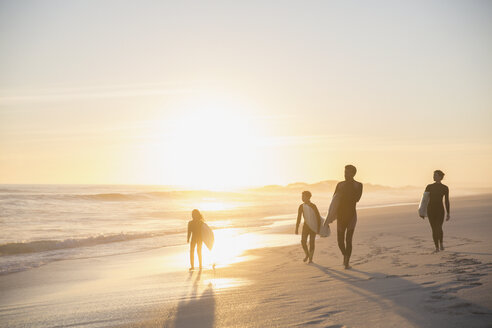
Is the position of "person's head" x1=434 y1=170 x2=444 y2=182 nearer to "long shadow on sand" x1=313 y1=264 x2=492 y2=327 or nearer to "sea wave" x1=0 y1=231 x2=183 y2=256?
"long shadow on sand" x1=313 y1=264 x2=492 y2=327

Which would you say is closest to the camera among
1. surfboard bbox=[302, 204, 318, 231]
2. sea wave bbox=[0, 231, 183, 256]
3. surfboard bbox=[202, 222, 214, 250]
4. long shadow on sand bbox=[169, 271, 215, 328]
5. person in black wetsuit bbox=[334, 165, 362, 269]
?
long shadow on sand bbox=[169, 271, 215, 328]

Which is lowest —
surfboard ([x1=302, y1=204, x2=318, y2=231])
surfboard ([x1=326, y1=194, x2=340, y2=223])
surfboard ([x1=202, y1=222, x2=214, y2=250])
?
surfboard ([x1=202, y1=222, x2=214, y2=250])

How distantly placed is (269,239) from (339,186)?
348 inches

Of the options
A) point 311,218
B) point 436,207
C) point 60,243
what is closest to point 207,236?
point 311,218

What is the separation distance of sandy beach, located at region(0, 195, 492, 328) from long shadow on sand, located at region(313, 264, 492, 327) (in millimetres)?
13

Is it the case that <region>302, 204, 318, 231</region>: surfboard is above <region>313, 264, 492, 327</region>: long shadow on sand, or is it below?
above

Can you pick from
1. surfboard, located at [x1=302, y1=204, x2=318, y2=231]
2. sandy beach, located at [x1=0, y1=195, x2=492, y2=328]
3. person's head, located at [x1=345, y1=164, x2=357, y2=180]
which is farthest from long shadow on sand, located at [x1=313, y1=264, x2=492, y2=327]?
surfboard, located at [x1=302, y1=204, x2=318, y2=231]

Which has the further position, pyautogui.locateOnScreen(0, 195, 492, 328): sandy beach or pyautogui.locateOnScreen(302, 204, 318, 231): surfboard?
pyautogui.locateOnScreen(302, 204, 318, 231): surfboard

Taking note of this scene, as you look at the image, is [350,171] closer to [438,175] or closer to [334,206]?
[334,206]

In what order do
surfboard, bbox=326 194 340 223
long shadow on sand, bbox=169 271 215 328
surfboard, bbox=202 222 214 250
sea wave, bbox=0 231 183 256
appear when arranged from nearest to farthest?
long shadow on sand, bbox=169 271 215 328, surfboard, bbox=326 194 340 223, surfboard, bbox=202 222 214 250, sea wave, bbox=0 231 183 256

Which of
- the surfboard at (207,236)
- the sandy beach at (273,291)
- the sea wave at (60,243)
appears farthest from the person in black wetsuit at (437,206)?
the sea wave at (60,243)

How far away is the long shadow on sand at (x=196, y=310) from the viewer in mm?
5773

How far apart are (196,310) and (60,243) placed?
505 inches

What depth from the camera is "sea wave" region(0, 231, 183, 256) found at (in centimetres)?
1619
